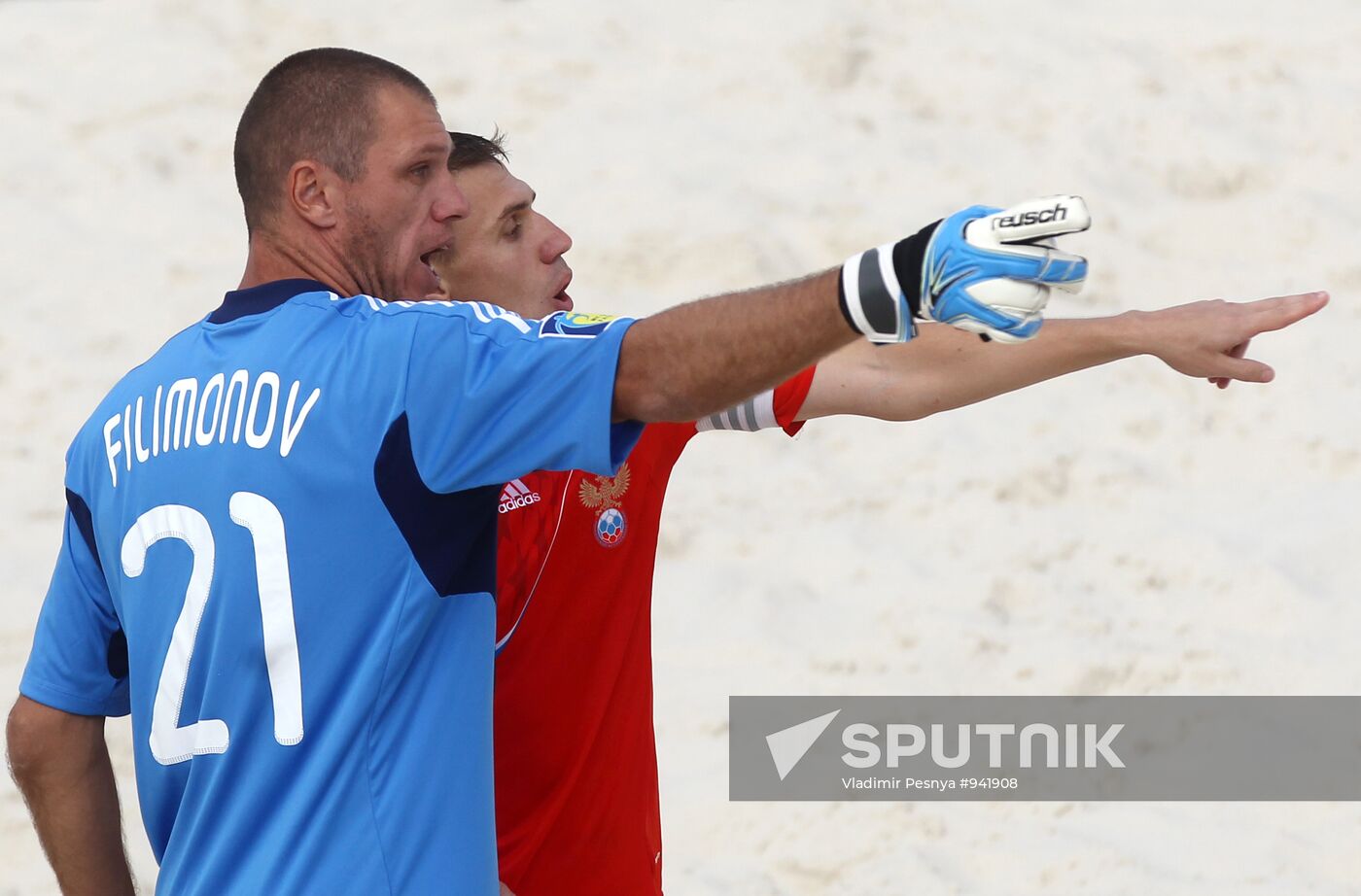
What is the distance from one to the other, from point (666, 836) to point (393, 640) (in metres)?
2.43

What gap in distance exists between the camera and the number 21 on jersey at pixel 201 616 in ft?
6.39

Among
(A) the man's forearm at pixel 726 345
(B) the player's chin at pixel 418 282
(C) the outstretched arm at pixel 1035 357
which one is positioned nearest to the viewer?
(A) the man's forearm at pixel 726 345

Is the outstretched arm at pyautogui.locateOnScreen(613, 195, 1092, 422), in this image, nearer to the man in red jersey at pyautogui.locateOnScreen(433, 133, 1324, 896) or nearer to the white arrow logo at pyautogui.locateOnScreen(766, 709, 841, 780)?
the man in red jersey at pyautogui.locateOnScreen(433, 133, 1324, 896)

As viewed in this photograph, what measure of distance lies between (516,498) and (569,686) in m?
0.30

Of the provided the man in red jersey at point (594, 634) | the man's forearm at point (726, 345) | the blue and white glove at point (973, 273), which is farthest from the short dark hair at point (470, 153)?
the blue and white glove at point (973, 273)

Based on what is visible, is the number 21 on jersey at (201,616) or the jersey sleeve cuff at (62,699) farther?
the jersey sleeve cuff at (62,699)

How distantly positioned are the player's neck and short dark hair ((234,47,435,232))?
4 cm

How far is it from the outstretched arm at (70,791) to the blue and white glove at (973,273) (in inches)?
47.1

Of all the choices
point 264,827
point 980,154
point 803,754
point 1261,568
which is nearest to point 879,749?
point 803,754

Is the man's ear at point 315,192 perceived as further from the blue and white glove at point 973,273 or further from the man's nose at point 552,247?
the man's nose at point 552,247

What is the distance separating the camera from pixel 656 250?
552 cm

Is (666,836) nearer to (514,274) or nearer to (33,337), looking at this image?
(514,274)

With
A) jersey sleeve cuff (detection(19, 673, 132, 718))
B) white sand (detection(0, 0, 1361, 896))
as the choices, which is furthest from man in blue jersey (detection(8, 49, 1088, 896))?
white sand (detection(0, 0, 1361, 896))

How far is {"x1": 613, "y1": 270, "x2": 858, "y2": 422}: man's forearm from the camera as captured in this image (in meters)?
1.79
